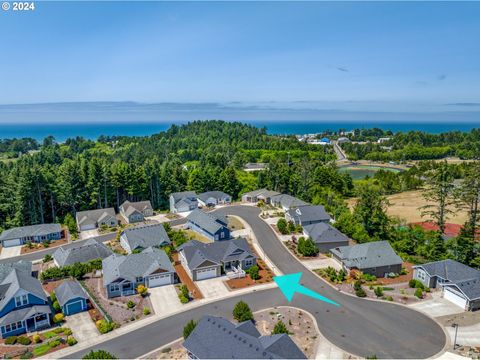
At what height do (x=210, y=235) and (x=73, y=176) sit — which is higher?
(x=73, y=176)

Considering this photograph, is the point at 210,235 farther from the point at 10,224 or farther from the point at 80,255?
the point at 10,224

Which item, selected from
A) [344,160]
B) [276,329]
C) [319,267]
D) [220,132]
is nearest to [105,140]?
[220,132]

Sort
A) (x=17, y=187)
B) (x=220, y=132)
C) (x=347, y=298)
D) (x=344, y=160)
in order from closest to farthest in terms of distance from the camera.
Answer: (x=347, y=298), (x=17, y=187), (x=344, y=160), (x=220, y=132)

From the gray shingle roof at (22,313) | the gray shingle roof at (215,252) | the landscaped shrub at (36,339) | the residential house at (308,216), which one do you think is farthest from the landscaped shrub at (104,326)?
the residential house at (308,216)

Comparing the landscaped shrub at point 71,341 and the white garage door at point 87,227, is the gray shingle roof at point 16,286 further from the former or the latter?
the white garage door at point 87,227

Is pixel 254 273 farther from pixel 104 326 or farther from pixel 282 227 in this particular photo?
pixel 104 326

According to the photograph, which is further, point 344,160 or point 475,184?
point 344,160
